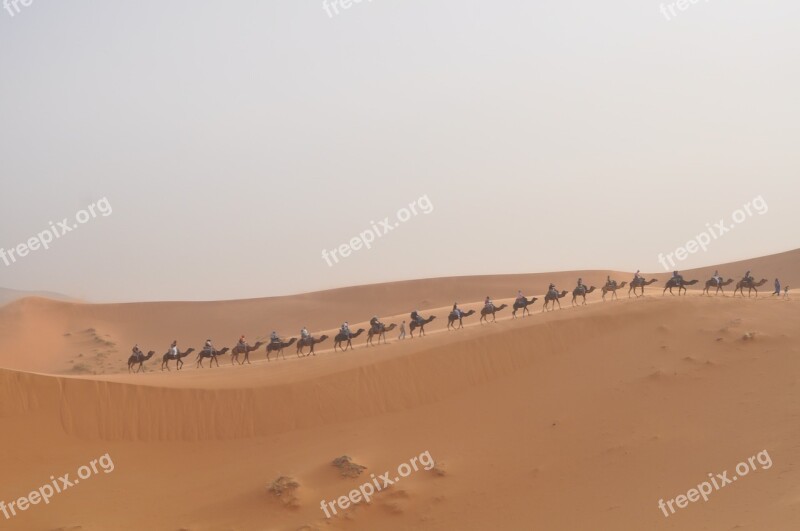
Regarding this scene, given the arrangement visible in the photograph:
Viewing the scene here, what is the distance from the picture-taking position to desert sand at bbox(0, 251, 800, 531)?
2117 centimetres

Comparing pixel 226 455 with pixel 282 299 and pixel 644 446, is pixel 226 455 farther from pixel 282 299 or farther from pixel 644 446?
pixel 282 299

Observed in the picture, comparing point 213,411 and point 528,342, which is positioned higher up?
point 213,411

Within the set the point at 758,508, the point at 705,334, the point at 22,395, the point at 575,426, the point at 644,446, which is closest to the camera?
the point at 758,508

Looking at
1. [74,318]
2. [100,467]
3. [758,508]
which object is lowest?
[758,508]

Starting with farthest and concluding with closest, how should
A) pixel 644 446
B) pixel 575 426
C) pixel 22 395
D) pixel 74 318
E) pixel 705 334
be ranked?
pixel 74 318 < pixel 705 334 < pixel 22 395 < pixel 575 426 < pixel 644 446

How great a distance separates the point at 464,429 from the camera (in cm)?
2544

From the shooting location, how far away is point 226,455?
2559 cm

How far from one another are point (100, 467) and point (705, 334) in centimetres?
2066

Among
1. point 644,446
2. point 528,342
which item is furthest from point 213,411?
point 644,446

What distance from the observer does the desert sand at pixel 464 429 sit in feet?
69.5

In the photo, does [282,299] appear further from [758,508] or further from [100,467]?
[758,508]

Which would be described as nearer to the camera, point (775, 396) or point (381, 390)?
point (775, 396)

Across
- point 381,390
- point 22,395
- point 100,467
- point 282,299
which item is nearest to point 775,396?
point 381,390

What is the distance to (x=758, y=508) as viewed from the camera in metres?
18.8
